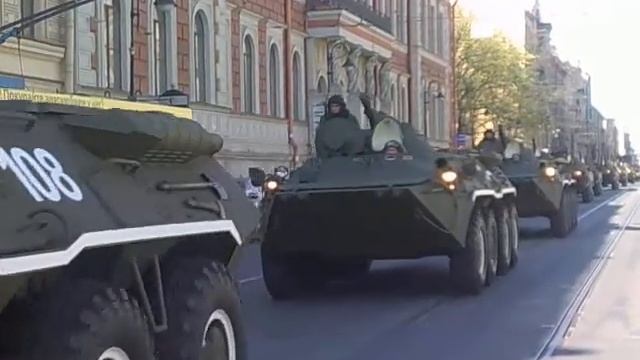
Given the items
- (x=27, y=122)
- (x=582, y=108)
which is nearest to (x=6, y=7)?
(x=27, y=122)

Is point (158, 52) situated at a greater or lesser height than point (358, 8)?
lesser

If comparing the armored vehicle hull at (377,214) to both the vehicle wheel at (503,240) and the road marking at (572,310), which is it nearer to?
the road marking at (572,310)

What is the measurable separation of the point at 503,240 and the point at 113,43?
12389 mm

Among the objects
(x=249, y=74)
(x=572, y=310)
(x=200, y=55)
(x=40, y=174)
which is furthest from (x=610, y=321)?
(x=249, y=74)

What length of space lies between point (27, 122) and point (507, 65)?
64.0 m

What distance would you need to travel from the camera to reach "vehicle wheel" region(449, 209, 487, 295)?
14.1 metres

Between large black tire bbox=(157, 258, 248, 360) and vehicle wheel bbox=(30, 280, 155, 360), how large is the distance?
25.5 inches

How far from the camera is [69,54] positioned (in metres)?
23.6

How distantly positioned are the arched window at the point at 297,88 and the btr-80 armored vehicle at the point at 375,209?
24.0 metres

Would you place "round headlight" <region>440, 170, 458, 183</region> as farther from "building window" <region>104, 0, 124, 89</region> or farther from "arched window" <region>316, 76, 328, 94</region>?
"arched window" <region>316, 76, 328, 94</region>

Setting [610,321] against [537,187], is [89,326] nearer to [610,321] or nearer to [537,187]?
[610,321]

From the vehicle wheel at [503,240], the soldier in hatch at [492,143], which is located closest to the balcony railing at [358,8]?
the soldier in hatch at [492,143]

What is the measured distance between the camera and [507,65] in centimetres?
6838

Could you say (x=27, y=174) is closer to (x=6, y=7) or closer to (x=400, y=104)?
(x=6, y=7)
